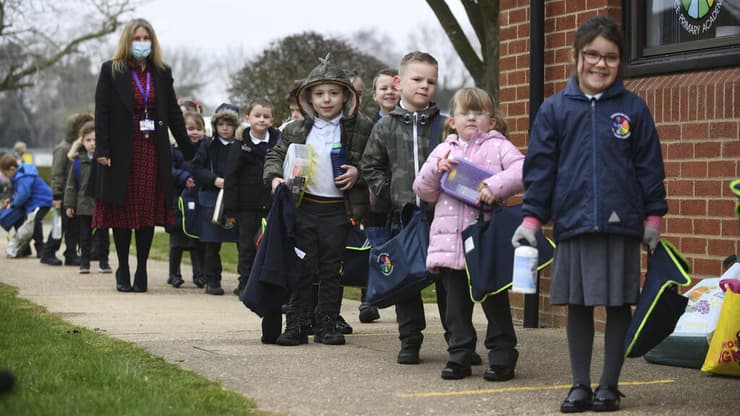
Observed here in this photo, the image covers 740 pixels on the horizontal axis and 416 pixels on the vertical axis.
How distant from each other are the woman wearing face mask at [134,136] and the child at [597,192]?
19.3 feet

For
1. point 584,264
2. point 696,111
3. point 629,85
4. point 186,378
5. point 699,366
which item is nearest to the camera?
point 584,264

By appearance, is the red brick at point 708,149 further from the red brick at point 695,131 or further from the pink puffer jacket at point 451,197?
the pink puffer jacket at point 451,197

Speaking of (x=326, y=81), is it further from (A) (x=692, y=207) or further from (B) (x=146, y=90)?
(B) (x=146, y=90)

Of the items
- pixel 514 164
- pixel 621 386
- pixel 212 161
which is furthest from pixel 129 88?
pixel 621 386

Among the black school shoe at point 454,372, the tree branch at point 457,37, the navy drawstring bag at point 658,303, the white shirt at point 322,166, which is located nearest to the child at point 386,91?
the white shirt at point 322,166

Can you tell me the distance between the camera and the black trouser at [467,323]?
597cm

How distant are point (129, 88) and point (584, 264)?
6187mm

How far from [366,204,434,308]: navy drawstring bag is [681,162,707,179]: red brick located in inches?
70.7

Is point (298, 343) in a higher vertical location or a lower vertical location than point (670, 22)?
lower

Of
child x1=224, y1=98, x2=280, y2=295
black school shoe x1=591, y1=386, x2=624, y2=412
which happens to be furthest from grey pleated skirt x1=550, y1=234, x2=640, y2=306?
child x1=224, y1=98, x2=280, y2=295

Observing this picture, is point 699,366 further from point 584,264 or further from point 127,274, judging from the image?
point 127,274

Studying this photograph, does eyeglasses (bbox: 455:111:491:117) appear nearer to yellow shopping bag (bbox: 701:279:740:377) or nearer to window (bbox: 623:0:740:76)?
yellow shopping bag (bbox: 701:279:740:377)

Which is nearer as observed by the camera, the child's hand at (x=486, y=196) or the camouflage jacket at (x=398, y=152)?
the child's hand at (x=486, y=196)

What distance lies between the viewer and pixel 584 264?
5.12 m
